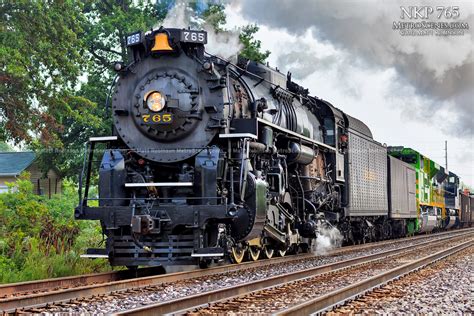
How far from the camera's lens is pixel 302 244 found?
15.5 metres

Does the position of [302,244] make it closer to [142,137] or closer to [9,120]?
→ [142,137]

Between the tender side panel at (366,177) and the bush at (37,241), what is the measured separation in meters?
7.04

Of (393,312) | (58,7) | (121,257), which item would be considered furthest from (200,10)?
(393,312)

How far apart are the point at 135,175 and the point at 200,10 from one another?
15730mm

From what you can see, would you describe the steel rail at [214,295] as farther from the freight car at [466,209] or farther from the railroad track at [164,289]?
the freight car at [466,209]

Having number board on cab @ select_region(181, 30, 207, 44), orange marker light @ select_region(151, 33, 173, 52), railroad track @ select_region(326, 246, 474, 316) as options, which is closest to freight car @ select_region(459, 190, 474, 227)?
railroad track @ select_region(326, 246, 474, 316)

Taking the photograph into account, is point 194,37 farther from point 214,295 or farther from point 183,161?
point 214,295

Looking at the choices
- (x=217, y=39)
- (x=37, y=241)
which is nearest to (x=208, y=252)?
(x=37, y=241)

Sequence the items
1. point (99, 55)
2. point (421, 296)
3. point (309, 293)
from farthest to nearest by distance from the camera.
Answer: point (99, 55), point (309, 293), point (421, 296)

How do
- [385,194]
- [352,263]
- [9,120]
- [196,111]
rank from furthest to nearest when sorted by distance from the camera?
[385,194] → [9,120] → [352,263] → [196,111]

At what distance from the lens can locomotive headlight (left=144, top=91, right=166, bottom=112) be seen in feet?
35.5

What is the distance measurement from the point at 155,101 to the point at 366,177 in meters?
10.1

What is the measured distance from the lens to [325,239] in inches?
618

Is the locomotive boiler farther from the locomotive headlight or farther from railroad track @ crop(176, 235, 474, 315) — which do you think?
railroad track @ crop(176, 235, 474, 315)
